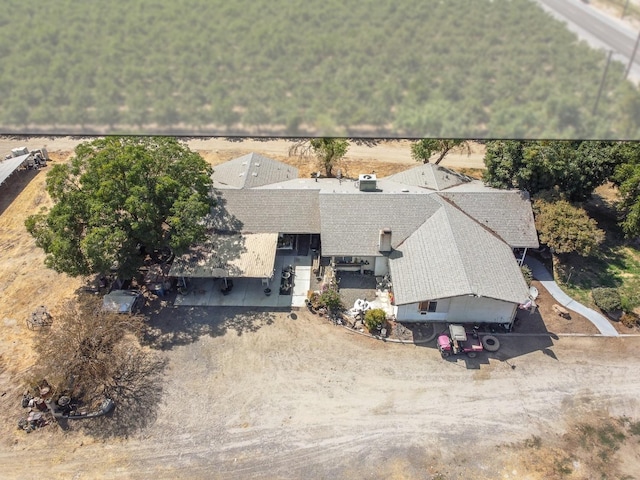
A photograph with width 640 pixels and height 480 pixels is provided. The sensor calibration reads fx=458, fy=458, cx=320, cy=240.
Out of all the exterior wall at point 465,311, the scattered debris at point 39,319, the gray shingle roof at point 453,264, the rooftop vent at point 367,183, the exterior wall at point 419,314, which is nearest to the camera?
the gray shingle roof at point 453,264

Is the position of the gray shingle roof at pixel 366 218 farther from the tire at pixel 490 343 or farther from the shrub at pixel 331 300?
the tire at pixel 490 343

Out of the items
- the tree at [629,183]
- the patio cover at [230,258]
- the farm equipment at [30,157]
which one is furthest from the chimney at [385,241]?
the farm equipment at [30,157]

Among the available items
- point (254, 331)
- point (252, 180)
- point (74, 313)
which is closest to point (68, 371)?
point (74, 313)

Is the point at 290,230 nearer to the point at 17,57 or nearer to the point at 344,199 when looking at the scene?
the point at 344,199

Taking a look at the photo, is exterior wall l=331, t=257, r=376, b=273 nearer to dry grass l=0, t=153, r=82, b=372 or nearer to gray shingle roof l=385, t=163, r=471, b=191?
gray shingle roof l=385, t=163, r=471, b=191

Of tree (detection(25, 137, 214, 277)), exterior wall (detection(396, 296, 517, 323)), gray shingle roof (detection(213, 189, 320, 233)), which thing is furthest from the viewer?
gray shingle roof (detection(213, 189, 320, 233))

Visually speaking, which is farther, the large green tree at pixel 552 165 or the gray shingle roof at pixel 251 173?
the gray shingle roof at pixel 251 173

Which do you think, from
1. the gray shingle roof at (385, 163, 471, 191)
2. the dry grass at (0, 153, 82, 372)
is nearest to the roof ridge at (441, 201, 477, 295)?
the gray shingle roof at (385, 163, 471, 191)
